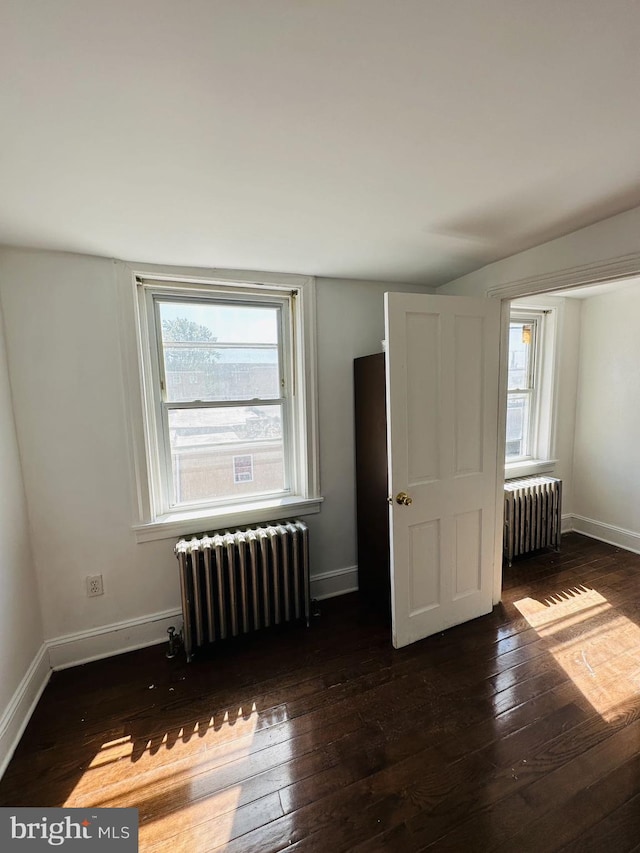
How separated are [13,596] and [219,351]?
1627 millimetres

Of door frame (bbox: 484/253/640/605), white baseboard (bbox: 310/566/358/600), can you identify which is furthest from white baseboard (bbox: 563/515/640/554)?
white baseboard (bbox: 310/566/358/600)

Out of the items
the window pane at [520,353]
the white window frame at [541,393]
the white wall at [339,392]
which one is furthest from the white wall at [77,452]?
the window pane at [520,353]

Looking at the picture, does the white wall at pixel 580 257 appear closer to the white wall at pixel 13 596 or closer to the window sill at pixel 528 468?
the window sill at pixel 528 468

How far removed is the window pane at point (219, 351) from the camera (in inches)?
86.7

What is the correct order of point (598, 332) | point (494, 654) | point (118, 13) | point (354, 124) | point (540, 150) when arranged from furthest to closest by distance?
point (598, 332) < point (494, 654) < point (540, 150) < point (354, 124) < point (118, 13)

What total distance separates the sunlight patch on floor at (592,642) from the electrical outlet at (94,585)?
8.49ft

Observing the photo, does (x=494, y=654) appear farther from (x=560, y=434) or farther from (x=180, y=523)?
(x=560, y=434)

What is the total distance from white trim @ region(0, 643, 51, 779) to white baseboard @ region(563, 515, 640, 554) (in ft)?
14.3

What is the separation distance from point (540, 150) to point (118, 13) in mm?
1188

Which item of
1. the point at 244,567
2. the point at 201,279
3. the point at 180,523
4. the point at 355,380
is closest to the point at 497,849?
the point at 244,567

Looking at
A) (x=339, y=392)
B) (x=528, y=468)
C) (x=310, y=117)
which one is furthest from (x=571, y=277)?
(x=528, y=468)

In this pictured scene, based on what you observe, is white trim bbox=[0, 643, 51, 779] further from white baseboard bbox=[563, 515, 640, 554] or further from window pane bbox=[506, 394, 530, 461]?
white baseboard bbox=[563, 515, 640, 554]

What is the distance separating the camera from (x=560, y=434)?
3469mm

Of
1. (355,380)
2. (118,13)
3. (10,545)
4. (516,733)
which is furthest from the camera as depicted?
(355,380)
